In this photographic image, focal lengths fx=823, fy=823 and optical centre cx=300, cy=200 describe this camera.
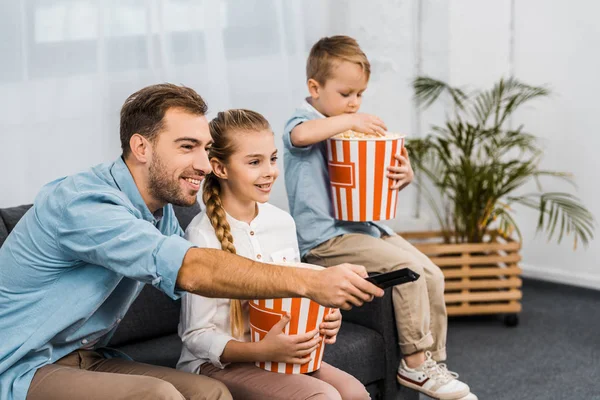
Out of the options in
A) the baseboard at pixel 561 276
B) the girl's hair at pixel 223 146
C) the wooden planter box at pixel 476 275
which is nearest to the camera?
the girl's hair at pixel 223 146

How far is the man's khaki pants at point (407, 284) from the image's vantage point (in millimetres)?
2551

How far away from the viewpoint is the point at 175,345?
247cm

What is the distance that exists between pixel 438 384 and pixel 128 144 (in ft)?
4.14

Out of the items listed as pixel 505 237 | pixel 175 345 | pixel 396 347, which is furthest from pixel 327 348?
pixel 505 237

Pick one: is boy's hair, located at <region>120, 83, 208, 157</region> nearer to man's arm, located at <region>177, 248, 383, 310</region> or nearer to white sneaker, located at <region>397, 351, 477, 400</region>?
man's arm, located at <region>177, 248, 383, 310</region>

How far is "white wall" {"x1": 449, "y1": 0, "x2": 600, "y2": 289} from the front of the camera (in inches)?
162

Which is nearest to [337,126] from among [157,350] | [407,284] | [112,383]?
[407,284]

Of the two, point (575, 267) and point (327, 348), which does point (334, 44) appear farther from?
point (575, 267)

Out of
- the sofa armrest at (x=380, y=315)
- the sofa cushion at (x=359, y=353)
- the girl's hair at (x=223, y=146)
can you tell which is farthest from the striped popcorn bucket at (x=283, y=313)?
the sofa armrest at (x=380, y=315)

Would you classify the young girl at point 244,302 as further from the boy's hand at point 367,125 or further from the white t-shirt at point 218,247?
the boy's hand at point 367,125

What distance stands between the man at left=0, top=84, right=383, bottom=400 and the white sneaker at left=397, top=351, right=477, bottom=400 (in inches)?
34.7

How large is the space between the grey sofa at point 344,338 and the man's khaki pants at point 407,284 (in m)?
0.05

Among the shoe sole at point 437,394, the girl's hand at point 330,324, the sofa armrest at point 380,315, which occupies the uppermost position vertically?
the girl's hand at point 330,324

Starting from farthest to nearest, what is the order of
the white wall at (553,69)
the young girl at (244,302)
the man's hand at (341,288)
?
the white wall at (553,69) → the young girl at (244,302) → the man's hand at (341,288)
